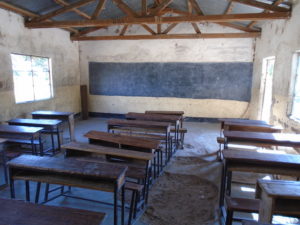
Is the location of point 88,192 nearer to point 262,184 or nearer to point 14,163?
point 14,163

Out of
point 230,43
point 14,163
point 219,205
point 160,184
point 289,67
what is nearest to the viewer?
Result: point 14,163

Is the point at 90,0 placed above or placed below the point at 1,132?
above

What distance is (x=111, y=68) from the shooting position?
7.30 metres

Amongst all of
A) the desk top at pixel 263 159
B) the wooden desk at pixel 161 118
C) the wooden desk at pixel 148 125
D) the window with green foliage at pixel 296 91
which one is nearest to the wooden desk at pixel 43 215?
the desk top at pixel 263 159

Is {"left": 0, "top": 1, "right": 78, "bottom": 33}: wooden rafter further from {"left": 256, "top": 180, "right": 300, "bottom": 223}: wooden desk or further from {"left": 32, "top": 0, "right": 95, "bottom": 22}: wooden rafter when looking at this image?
{"left": 256, "top": 180, "right": 300, "bottom": 223}: wooden desk

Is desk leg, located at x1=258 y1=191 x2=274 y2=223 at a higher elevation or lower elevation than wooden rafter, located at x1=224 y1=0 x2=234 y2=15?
lower

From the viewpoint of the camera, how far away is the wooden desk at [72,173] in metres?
1.60

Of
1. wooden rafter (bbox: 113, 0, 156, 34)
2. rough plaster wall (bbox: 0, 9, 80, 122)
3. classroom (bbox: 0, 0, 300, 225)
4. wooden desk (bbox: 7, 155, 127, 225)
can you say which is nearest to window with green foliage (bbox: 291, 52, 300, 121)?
classroom (bbox: 0, 0, 300, 225)

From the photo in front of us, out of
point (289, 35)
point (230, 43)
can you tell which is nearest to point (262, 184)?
point (289, 35)

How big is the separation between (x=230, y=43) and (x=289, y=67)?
2.87 m

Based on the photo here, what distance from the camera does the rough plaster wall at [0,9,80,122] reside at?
14.6 ft

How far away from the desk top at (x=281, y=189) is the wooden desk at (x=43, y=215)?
3.28 feet

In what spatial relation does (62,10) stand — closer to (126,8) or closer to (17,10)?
(17,10)

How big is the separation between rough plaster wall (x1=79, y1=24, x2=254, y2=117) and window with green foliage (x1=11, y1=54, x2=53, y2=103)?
5.74 ft
